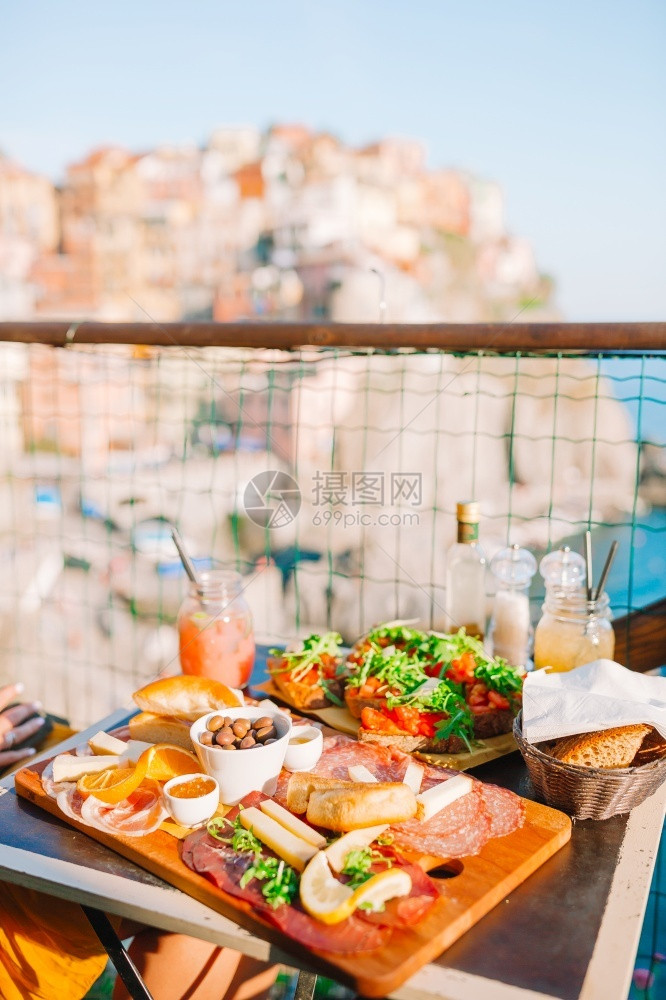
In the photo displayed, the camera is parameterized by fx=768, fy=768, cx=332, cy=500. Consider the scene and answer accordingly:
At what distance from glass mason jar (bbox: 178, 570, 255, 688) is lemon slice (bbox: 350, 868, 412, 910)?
85 centimetres

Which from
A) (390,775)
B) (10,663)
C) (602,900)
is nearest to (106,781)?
(390,775)

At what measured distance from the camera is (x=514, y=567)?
1.89 m

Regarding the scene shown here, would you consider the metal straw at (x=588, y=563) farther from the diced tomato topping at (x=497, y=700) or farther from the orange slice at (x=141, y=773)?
the orange slice at (x=141, y=773)

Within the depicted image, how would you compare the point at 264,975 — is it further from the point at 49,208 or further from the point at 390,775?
the point at 49,208

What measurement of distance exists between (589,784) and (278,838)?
0.50 meters

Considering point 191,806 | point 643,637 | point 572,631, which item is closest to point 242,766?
point 191,806

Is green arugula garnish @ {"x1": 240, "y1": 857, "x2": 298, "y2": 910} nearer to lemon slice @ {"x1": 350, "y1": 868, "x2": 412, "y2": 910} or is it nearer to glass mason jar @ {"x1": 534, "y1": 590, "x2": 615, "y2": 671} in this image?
lemon slice @ {"x1": 350, "y1": 868, "x2": 412, "y2": 910}

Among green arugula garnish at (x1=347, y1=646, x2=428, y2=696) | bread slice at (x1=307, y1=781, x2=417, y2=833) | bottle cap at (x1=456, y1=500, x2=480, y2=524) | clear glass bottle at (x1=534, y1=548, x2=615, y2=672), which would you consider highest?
bottle cap at (x1=456, y1=500, x2=480, y2=524)

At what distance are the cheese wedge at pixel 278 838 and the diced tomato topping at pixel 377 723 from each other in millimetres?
355

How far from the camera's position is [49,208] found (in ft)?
173

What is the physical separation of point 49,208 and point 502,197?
45390mm

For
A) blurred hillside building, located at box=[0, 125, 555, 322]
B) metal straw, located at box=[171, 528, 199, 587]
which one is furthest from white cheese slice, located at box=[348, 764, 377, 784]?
blurred hillside building, located at box=[0, 125, 555, 322]

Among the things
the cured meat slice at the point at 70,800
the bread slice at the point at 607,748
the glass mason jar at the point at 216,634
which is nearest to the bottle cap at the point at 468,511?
the glass mason jar at the point at 216,634

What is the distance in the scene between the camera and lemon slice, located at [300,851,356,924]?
0.93 meters
